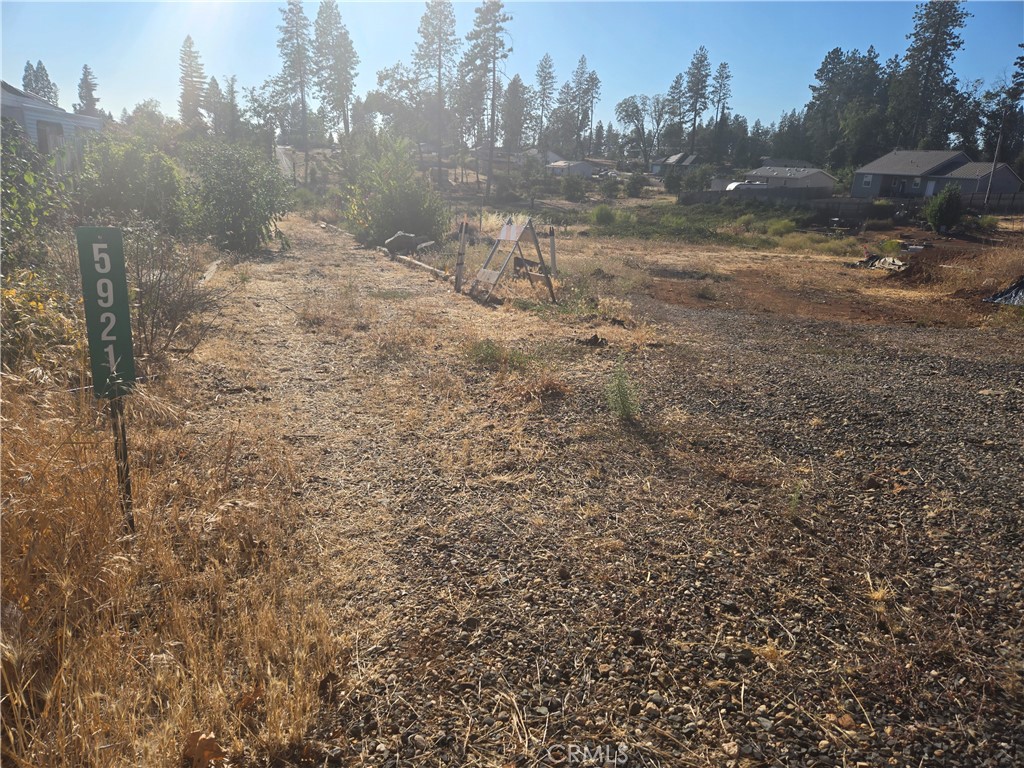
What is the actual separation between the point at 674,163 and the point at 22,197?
90.9 m

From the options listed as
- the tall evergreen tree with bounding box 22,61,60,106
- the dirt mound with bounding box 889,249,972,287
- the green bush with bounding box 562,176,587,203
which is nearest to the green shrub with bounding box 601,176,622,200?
the green bush with bounding box 562,176,587,203

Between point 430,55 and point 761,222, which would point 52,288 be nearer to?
point 761,222

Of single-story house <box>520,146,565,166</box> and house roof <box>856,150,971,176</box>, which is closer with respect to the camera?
house roof <box>856,150,971,176</box>

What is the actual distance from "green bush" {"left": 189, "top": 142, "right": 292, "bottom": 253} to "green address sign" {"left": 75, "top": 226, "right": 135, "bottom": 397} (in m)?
14.7

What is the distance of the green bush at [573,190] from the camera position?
182 feet

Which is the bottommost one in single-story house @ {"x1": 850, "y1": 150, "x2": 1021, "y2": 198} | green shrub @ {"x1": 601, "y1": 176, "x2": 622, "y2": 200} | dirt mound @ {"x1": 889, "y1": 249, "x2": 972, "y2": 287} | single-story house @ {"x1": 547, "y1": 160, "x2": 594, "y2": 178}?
dirt mound @ {"x1": 889, "y1": 249, "x2": 972, "y2": 287}

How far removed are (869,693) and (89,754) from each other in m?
2.93

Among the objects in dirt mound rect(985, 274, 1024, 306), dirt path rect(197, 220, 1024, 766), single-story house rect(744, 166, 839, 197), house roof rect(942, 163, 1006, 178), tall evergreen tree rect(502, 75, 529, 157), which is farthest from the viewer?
tall evergreen tree rect(502, 75, 529, 157)

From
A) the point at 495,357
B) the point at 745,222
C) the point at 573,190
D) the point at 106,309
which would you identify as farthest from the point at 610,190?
the point at 106,309

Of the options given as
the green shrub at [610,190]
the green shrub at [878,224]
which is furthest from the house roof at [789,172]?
the green shrub at [878,224]

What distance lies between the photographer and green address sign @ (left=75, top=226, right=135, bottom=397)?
117 inches

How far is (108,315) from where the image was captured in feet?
10.1

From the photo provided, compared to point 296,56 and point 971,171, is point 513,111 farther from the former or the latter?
point 971,171

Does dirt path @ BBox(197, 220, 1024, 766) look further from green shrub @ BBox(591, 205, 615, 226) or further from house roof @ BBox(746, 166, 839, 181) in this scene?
house roof @ BBox(746, 166, 839, 181)
